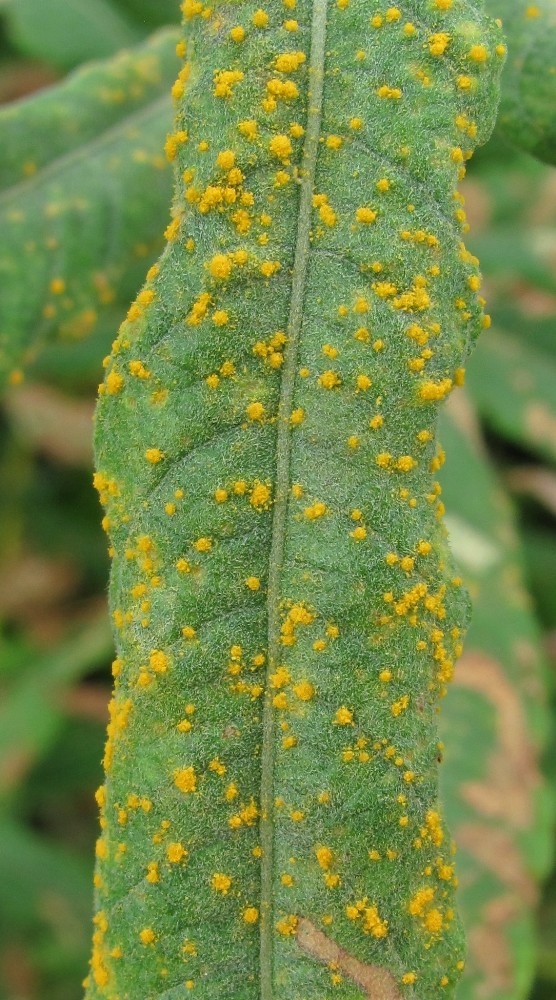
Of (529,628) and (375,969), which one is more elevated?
(529,628)

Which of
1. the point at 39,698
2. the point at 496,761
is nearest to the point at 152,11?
the point at 39,698

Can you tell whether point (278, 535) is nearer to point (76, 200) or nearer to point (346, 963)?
point (346, 963)

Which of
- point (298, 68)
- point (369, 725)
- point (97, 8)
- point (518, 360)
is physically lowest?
point (369, 725)

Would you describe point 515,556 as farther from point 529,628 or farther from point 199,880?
point 199,880

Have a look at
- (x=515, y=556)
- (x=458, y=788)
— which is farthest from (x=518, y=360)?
(x=458, y=788)

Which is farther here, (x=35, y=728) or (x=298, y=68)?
(x=35, y=728)

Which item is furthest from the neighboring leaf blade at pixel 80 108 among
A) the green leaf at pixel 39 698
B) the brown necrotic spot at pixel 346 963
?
the brown necrotic spot at pixel 346 963

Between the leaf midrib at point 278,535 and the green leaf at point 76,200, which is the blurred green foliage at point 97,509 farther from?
the leaf midrib at point 278,535
